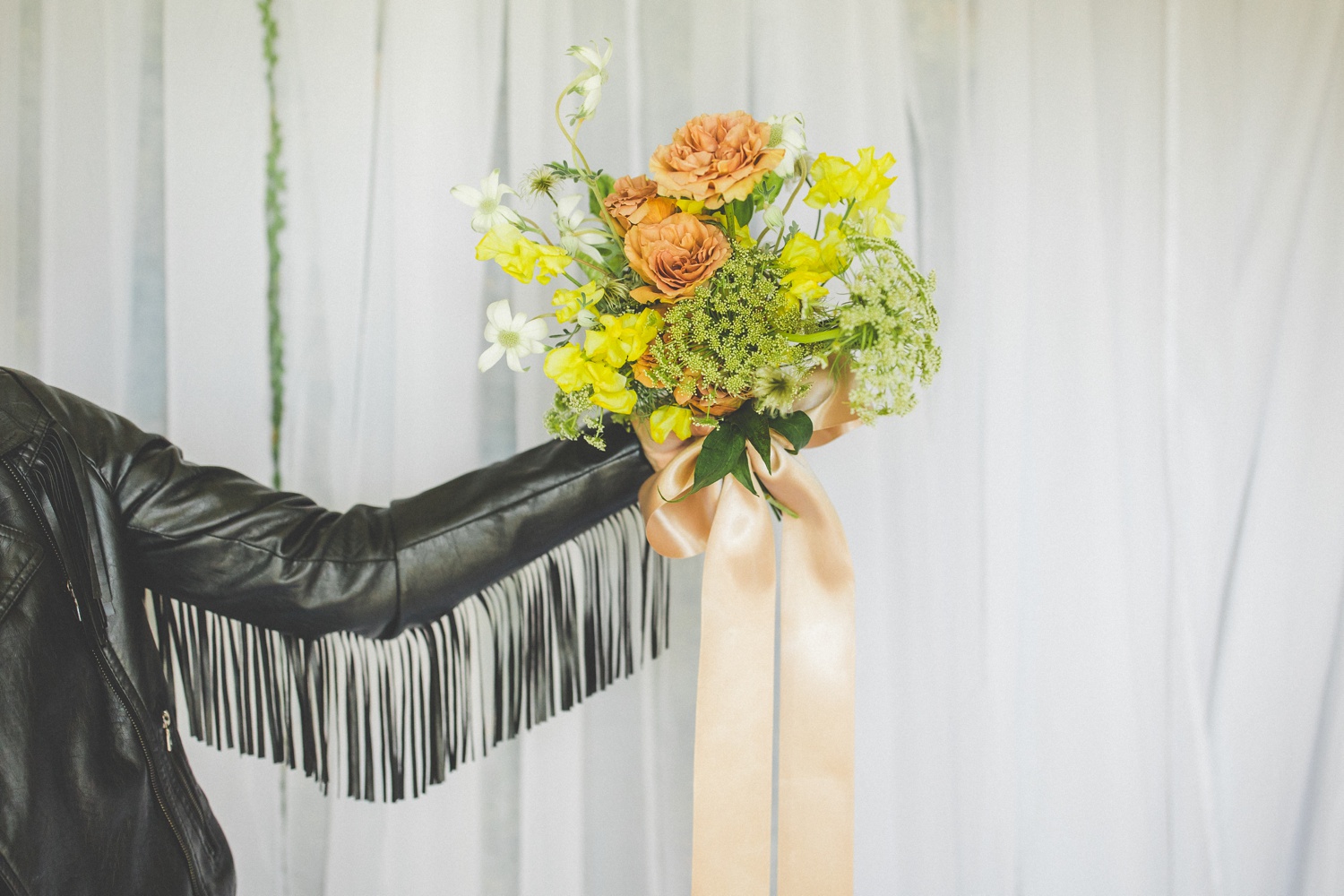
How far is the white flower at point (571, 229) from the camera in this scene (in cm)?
88

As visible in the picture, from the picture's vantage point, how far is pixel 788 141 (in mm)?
862

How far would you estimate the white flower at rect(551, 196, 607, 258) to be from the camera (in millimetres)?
876

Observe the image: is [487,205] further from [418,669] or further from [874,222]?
[418,669]

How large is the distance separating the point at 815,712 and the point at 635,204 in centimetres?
56

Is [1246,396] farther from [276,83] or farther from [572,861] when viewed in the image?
[276,83]

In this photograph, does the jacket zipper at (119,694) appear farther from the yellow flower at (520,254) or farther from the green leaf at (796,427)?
the green leaf at (796,427)

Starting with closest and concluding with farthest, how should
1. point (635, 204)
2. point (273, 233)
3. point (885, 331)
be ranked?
point (885, 331)
point (635, 204)
point (273, 233)

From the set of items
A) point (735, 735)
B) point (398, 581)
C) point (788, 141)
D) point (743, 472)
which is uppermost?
point (788, 141)

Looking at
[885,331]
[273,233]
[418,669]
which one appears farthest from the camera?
[273,233]

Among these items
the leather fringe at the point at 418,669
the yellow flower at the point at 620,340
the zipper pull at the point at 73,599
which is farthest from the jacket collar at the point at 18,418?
the yellow flower at the point at 620,340

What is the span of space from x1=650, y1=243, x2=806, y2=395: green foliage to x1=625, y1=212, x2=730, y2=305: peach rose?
0.02m

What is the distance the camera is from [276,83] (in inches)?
48.1

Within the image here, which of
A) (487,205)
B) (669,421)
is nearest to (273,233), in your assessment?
(487,205)

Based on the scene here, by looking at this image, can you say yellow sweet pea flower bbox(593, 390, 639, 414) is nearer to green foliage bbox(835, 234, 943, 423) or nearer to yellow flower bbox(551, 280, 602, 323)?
yellow flower bbox(551, 280, 602, 323)
